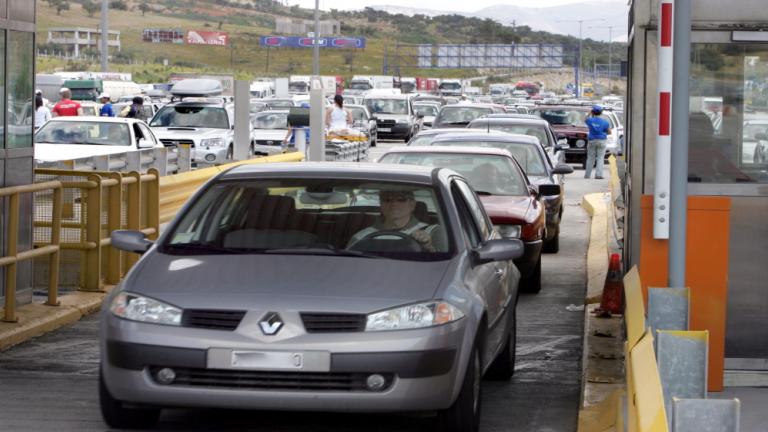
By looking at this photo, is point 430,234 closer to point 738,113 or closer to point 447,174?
point 447,174

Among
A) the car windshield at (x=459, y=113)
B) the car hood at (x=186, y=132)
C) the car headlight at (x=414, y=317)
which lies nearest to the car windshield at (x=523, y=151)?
the car headlight at (x=414, y=317)

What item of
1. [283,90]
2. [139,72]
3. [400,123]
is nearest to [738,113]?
[400,123]

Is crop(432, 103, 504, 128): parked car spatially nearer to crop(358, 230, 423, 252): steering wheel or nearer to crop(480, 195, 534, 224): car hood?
crop(480, 195, 534, 224): car hood

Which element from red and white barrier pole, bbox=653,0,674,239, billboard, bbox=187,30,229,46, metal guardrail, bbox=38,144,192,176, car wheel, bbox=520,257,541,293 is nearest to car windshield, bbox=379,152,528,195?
car wheel, bbox=520,257,541,293

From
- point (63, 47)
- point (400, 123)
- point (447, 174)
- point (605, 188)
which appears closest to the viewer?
point (447, 174)

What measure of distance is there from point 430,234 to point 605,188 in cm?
2382

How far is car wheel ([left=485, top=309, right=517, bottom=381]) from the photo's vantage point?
9.25 metres

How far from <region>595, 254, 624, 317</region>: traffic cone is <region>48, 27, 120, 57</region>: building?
136344 mm

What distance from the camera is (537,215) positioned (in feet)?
47.2

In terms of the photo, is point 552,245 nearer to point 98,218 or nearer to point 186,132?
point 98,218

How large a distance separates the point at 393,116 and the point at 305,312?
47102 millimetres

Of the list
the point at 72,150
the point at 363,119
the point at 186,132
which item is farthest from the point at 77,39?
the point at 72,150

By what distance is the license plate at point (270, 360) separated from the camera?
6875 millimetres

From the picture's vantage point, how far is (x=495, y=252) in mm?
7988
